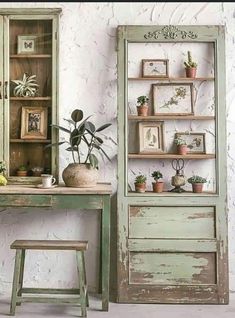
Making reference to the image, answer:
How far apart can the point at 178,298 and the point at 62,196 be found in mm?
1313

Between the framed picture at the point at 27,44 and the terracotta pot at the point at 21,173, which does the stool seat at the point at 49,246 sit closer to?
the terracotta pot at the point at 21,173

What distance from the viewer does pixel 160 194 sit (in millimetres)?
4168

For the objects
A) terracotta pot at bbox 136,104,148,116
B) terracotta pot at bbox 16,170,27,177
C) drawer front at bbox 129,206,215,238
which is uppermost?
terracotta pot at bbox 136,104,148,116

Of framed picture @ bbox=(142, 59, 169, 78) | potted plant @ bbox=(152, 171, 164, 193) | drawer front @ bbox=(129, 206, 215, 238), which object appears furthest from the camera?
framed picture @ bbox=(142, 59, 169, 78)

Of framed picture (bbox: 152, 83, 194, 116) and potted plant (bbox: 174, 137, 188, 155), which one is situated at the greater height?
framed picture (bbox: 152, 83, 194, 116)

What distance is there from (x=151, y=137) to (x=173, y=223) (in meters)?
0.78

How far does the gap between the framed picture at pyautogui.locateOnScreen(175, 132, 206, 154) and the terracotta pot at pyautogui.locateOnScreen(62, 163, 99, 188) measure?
88cm

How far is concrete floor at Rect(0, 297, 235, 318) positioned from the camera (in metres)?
3.88

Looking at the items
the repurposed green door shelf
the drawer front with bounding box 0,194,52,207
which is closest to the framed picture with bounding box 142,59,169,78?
the repurposed green door shelf

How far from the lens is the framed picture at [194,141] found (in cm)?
439

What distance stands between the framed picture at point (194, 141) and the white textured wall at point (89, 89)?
0.25m

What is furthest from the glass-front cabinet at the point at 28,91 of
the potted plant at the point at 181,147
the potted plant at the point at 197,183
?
the potted plant at the point at 197,183

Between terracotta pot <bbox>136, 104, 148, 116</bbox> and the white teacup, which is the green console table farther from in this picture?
terracotta pot <bbox>136, 104, 148, 116</bbox>

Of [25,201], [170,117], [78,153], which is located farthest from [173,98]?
[25,201]
